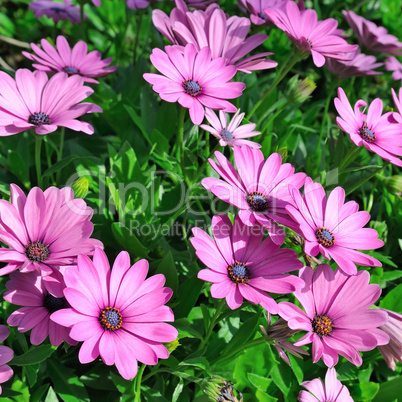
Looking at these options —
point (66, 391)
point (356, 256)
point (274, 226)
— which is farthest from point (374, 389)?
point (66, 391)

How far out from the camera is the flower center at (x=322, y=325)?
1052mm

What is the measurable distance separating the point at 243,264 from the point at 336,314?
241 millimetres

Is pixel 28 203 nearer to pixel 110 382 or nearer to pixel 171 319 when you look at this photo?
pixel 171 319

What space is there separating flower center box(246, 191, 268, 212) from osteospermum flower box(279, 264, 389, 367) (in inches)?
6.5

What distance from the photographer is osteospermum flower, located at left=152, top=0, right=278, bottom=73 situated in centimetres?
139

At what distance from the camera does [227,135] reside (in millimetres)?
1287

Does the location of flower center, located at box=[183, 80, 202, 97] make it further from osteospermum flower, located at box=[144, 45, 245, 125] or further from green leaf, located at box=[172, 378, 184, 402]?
green leaf, located at box=[172, 378, 184, 402]

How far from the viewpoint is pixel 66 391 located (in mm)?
1252

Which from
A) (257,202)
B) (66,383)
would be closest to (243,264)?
(257,202)

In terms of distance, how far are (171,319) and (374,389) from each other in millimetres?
695

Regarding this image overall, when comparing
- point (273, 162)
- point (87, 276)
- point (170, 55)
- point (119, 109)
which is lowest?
point (119, 109)

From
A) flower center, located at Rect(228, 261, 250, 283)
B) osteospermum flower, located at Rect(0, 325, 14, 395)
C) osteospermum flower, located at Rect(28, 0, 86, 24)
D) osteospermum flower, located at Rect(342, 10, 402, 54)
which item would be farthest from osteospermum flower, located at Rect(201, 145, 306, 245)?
osteospermum flower, located at Rect(28, 0, 86, 24)

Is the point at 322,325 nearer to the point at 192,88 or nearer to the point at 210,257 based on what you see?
the point at 210,257

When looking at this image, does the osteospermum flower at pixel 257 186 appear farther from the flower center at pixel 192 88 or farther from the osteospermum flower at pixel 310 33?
the osteospermum flower at pixel 310 33
